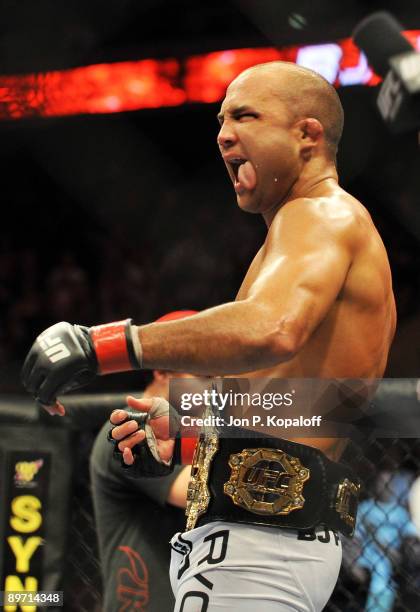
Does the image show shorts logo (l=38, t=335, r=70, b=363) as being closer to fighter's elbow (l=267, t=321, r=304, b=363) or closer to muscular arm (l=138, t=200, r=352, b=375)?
muscular arm (l=138, t=200, r=352, b=375)

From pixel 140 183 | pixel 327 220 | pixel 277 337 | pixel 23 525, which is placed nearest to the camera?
pixel 277 337

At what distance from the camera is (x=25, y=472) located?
1854 millimetres

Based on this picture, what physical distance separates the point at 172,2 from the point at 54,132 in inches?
26.0

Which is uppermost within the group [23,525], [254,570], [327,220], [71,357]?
[327,220]

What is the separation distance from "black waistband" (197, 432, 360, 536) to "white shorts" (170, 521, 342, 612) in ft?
0.06

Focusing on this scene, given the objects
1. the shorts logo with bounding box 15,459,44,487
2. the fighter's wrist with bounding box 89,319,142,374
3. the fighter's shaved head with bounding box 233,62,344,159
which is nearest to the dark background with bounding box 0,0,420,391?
the shorts logo with bounding box 15,459,44,487

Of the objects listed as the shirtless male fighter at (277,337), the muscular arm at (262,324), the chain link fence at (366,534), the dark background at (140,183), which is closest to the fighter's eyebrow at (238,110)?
the shirtless male fighter at (277,337)

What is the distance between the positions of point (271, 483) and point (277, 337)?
0.71ft

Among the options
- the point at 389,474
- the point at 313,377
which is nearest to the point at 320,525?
the point at 313,377

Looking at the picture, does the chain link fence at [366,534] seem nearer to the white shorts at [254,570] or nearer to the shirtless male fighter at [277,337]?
the shirtless male fighter at [277,337]

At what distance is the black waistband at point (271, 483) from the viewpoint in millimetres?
1239

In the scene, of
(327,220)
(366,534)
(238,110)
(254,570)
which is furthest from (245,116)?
(366,534)

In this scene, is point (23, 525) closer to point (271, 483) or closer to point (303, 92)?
point (271, 483)

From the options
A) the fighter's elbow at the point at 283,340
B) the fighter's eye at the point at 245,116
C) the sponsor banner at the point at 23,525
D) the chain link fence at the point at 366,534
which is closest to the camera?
the fighter's elbow at the point at 283,340
